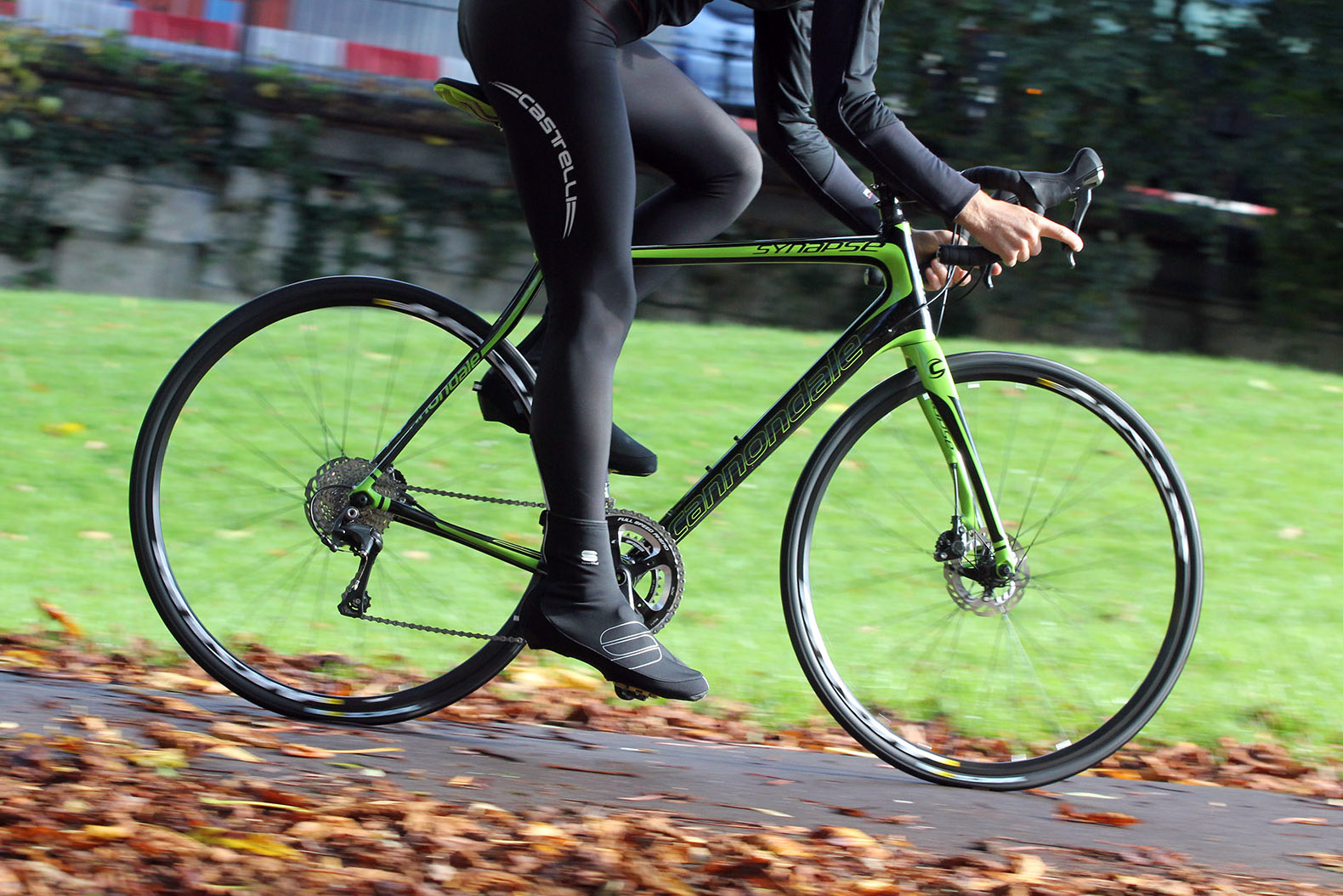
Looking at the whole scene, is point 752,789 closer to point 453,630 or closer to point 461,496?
point 453,630

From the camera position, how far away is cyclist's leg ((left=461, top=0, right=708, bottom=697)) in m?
2.68

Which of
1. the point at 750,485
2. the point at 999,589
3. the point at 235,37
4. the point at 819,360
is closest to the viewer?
the point at 999,589

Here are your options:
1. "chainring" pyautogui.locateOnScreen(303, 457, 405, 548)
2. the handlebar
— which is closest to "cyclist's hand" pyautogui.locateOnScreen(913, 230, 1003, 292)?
the handlebar

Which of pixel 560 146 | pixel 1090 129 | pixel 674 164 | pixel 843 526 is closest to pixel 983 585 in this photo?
pixel 843 526

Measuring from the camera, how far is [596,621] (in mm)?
2801

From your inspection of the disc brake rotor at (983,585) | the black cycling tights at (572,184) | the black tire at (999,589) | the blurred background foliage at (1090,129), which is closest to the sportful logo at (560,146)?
the black cycling tights at (572,184)

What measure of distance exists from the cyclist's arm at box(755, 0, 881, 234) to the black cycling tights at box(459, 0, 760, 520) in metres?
0.29

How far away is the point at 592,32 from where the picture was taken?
8.79 ft

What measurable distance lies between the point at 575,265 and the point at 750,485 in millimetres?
2799

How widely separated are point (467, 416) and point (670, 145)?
0.82 meters

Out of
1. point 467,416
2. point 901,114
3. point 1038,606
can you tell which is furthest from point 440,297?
point 901,114

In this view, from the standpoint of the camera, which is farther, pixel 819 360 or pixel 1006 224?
pixel 819 360

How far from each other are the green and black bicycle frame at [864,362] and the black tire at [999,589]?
0.15 feet

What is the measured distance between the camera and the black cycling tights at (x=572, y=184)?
267cm
